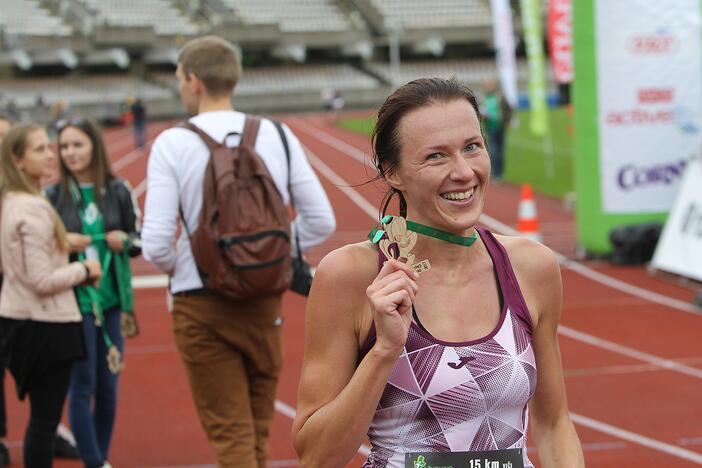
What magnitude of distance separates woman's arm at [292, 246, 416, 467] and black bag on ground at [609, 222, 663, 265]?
11.0 metres

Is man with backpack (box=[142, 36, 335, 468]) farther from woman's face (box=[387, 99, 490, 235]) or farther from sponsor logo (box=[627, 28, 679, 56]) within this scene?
sponsor logo (box=[627, 28, 679, 56])

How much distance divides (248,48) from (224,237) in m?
57.2

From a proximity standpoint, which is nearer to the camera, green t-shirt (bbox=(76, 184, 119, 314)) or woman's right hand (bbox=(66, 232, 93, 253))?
woman's right hand (bbox=(66, 232, 93, 253))

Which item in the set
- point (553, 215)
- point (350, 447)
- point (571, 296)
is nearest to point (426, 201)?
point (350, 447)

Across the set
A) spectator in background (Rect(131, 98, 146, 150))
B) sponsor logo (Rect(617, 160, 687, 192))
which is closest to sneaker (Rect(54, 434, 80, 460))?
sponsor logo (Rect(617, 160, 687, 192))

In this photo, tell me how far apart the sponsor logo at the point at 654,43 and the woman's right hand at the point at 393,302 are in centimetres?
1131

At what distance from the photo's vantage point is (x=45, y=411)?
5.68 metres

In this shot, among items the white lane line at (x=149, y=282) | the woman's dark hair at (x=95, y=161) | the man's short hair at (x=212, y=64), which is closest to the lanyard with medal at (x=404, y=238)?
the man's short hair at (x=212, y=64)

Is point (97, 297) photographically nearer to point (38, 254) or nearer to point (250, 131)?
point (38, 254)

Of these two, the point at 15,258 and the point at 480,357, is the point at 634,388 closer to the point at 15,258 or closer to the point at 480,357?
the point at 15,258

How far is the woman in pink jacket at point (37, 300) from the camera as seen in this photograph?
5.63 m

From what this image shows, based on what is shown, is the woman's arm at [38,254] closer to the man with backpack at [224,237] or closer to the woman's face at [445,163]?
the man with backpack at [224,237]

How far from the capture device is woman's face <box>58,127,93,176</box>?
6.21m

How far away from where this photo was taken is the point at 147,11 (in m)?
58.2
